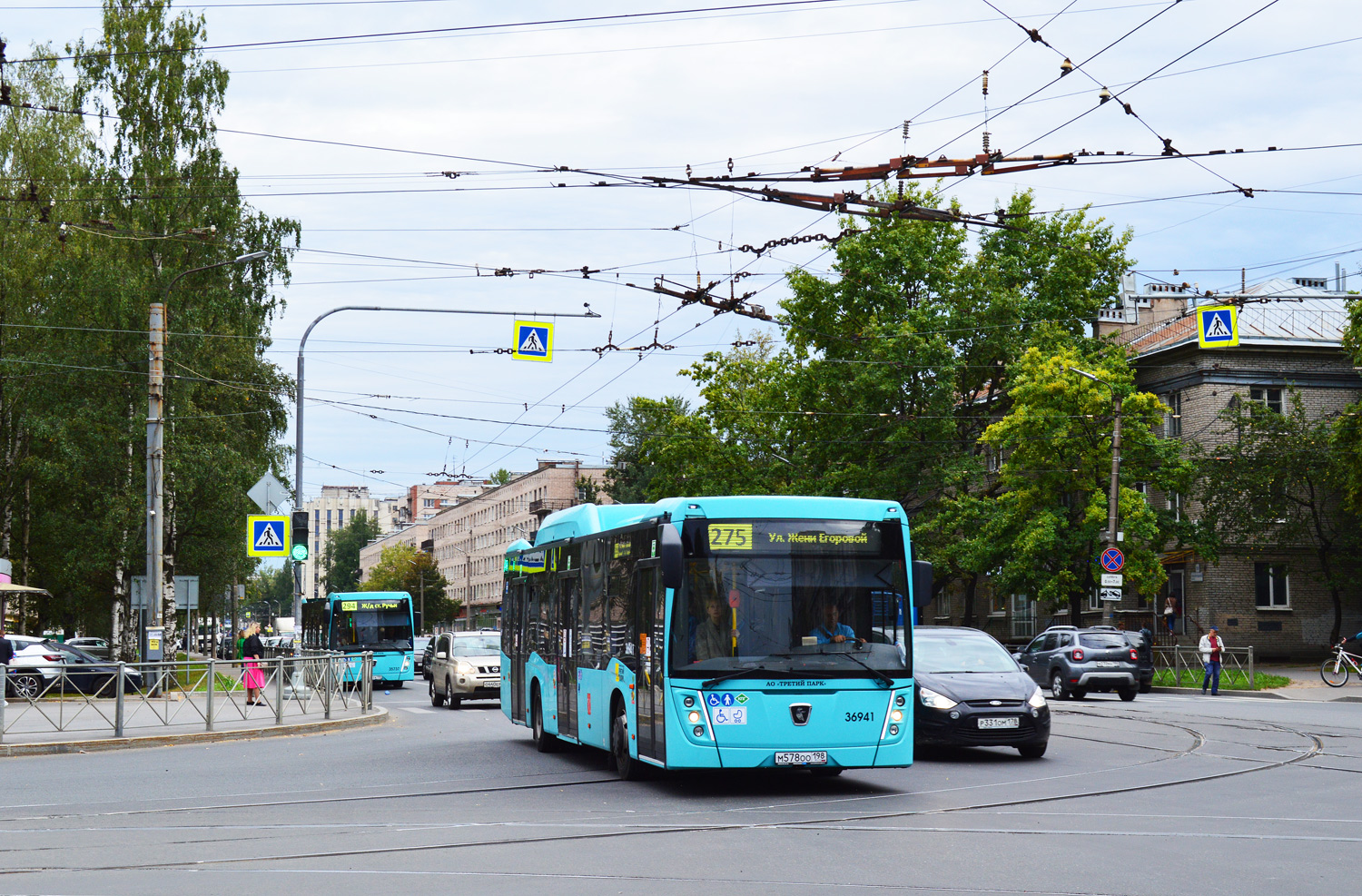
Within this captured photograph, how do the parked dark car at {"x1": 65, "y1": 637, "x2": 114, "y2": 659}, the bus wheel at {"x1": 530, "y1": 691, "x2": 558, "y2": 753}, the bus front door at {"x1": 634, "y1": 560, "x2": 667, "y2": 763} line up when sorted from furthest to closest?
the parked dark car at {"x1": 65, "y1": 637, "x2": 114, "y2": 659} → the bus wheel at {"x1": 530, "y1": 691, "x2": 558, "y2": 753} → the bus front door at {"x1": 634, "y1": 560, "x2": 667, "y2": 763}

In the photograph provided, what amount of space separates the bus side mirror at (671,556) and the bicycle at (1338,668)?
25.0 metres

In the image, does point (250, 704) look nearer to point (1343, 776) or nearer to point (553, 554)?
point (553, 554)

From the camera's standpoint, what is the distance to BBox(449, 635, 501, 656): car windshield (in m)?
33.0

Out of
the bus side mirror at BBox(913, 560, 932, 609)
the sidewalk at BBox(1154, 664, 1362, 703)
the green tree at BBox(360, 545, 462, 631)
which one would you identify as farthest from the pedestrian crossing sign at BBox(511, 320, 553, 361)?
the green tree at BBox(360, 545, 462, 631)

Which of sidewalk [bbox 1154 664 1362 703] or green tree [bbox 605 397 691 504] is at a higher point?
green tree [bbox 605 397 691 504]

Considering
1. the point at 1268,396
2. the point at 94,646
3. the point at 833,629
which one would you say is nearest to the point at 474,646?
the point at 833,629

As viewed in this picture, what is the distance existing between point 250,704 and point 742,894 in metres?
16.9

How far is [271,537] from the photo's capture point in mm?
28094

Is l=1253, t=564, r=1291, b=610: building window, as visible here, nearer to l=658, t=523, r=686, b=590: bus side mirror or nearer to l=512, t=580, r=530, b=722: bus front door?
l=512, t=580, r=530, b=722: bus front door

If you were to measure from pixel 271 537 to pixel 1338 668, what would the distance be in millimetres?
22891

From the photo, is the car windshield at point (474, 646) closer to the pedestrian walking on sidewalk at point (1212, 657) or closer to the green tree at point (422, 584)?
the pedestrian walking on sidewalk at point (1212, 657)

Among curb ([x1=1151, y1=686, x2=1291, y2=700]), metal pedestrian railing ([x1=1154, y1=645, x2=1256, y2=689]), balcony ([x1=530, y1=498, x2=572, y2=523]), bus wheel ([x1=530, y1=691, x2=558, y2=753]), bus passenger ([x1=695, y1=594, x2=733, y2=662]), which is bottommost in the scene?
curb ([x1=1151, y1=686, x2=1291, y2=700])

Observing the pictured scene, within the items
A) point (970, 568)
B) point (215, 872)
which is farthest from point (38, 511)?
point (215, 872)

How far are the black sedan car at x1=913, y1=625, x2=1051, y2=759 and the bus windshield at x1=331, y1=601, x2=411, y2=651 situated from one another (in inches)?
1184
